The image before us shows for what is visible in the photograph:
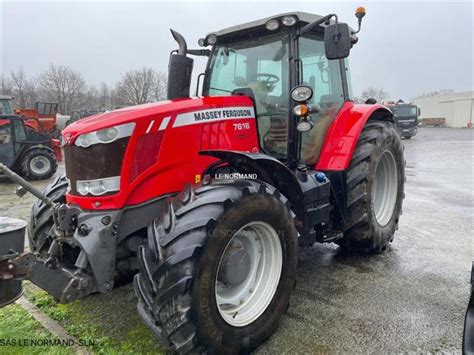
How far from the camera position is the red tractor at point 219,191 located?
2.21 meters

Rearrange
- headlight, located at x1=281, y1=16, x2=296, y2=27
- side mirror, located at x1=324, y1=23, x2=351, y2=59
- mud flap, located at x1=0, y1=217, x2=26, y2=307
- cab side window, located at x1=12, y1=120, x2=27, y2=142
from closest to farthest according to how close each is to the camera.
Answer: mud flap, located at x1=0, y1=217, x2=26, y2=307, side mirror, located at x1=324, y1=23, x2=351, y2=59, headlight, located at x1=281, y1=16, x2=296, y2=27, cab side window, located at x1=12, y1=120, x2=27, y2=142

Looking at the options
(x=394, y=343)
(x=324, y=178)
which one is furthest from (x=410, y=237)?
(x=394, y=343)

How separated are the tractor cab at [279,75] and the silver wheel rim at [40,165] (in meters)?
8.34

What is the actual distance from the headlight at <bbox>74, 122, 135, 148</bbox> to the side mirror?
64.3 inches

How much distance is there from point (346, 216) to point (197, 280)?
2.03 m

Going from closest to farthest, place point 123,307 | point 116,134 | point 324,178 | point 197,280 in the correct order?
1. point 197,280
2. point 116,134
3. point 123,307
4. point 324,178

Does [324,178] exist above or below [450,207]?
above

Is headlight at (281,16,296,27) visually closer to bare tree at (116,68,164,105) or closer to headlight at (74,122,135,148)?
headlight at (74,122,135,148)

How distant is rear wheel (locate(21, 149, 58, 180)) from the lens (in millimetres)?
10320

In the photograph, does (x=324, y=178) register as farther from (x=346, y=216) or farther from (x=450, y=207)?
(x=450, y=207)

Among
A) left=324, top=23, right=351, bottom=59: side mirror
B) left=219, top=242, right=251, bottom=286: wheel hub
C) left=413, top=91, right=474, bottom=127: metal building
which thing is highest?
left=324, top=23, right=351, bottom=59: side mirror

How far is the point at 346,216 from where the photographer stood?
3.72 m

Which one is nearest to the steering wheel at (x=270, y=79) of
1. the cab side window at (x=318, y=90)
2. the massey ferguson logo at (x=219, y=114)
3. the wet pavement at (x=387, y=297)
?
the cab side window at (x=318, y=90)

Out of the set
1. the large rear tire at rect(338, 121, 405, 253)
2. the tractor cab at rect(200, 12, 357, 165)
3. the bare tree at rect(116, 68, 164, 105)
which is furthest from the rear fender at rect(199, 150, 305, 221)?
the bare tree at rect(116, 68, 164, 105)
